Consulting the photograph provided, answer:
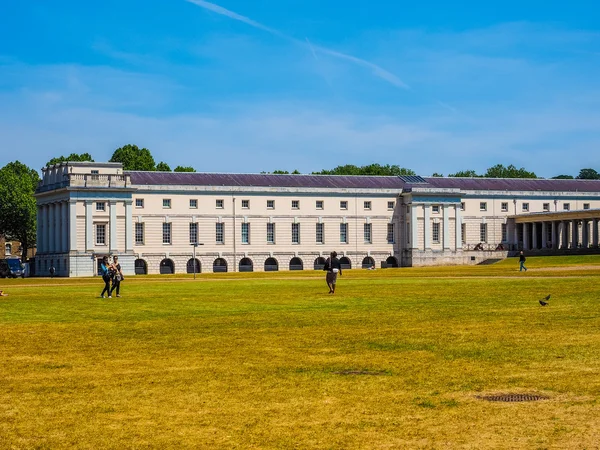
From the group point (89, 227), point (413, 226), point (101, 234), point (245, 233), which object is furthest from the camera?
point (413, 226)

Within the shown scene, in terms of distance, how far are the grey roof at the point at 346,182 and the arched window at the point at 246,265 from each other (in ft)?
32.1

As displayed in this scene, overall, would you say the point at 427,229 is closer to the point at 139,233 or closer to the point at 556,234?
the point at 556,234

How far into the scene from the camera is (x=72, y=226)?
11869 centimetres

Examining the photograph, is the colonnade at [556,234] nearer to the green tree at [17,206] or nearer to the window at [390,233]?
the window at [390,233]

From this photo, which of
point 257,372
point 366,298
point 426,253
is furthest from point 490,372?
point 426,253

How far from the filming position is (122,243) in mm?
120938

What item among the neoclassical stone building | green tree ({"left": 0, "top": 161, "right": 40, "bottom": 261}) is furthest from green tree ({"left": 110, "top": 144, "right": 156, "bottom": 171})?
the neoclassical stone building

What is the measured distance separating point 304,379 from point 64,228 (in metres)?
109

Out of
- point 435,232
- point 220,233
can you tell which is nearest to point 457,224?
point 435,232

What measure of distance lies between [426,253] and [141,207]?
38500mm

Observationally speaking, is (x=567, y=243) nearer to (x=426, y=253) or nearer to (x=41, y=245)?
(x=426, y=253)

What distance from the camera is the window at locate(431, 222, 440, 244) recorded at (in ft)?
452

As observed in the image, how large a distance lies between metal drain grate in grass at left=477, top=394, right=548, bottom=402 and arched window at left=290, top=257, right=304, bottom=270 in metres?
117

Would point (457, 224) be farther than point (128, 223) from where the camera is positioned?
Yes
